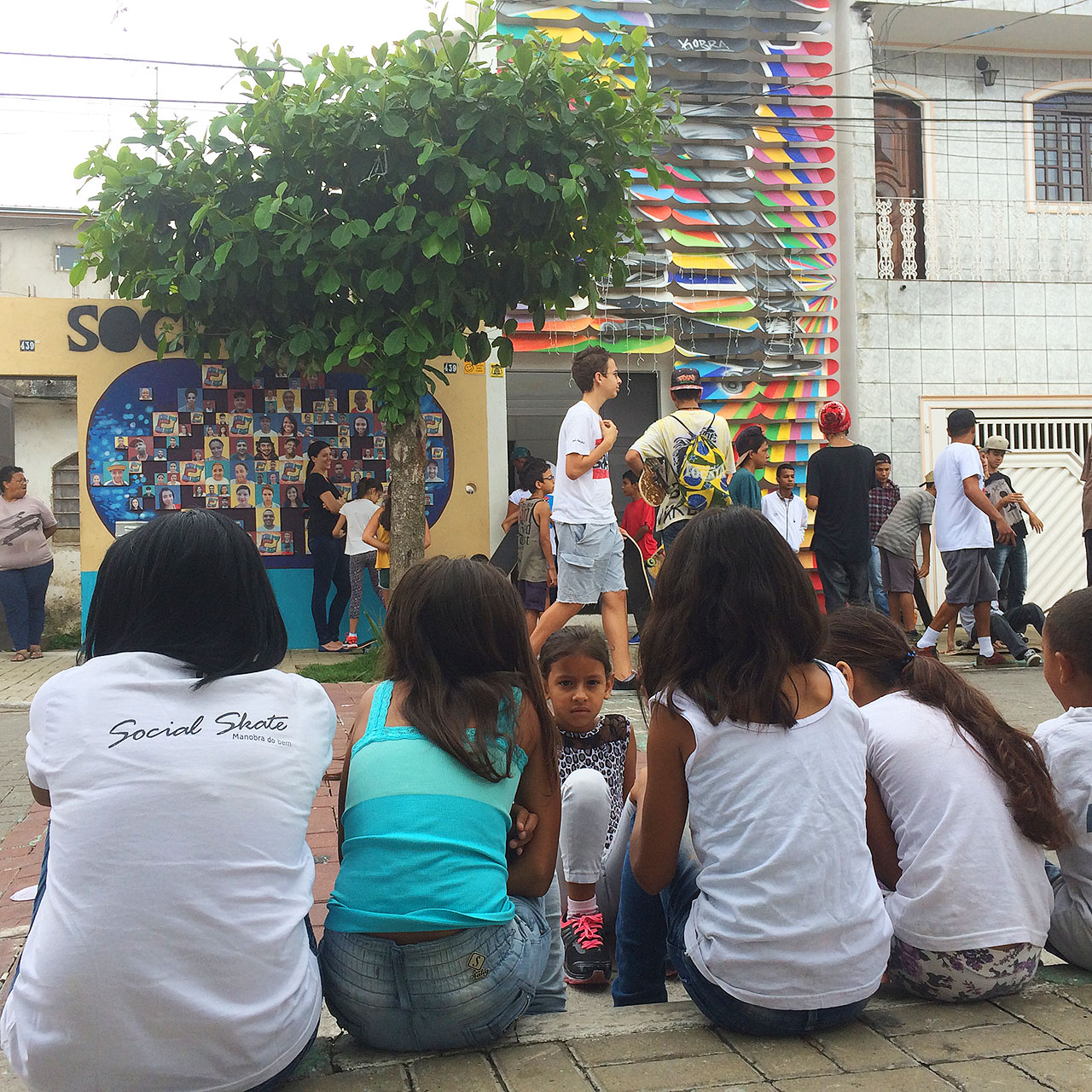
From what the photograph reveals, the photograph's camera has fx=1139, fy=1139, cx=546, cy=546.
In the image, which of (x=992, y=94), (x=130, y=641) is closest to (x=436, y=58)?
(x=130, y=641)

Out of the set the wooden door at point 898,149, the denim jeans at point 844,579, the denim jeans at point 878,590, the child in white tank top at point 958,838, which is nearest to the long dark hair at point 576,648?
the child in white tank top at point 958,838

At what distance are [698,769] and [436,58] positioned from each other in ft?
22.4

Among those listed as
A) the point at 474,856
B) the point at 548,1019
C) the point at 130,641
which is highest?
the point at 130,641

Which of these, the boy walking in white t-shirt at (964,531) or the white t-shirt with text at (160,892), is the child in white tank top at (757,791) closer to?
the white t-shirt with text at (160,892)

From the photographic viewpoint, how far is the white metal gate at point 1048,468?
1252 centimetres

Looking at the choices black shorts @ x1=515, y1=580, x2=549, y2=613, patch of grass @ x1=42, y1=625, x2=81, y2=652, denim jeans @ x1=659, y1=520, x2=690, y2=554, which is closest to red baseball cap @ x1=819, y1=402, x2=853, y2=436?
denim jeans @ x1=659, y1=520, x2=690, y2=554

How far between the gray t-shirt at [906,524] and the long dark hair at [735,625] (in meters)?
7.94

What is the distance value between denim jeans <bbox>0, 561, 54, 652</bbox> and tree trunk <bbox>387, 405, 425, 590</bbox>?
3.89 meters

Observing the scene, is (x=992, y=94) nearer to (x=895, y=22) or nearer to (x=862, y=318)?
(x=895, y=22)

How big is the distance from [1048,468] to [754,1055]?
11622 millimetres

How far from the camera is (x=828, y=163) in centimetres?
1177

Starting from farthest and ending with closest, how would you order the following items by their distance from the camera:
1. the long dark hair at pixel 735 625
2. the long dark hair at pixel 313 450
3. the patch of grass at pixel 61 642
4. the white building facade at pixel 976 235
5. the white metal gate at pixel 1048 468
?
1. the white metal gate at pixel 1048 468
2. the white building facade at pixel 976 235
3. the patch of grass at pixel 61 642
4. the long dark hair at pixel 313 450
5. the long dark hair at pixel 735 625

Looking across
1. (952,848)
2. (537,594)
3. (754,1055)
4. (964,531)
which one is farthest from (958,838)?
(537,594)

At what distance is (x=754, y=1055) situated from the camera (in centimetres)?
234
